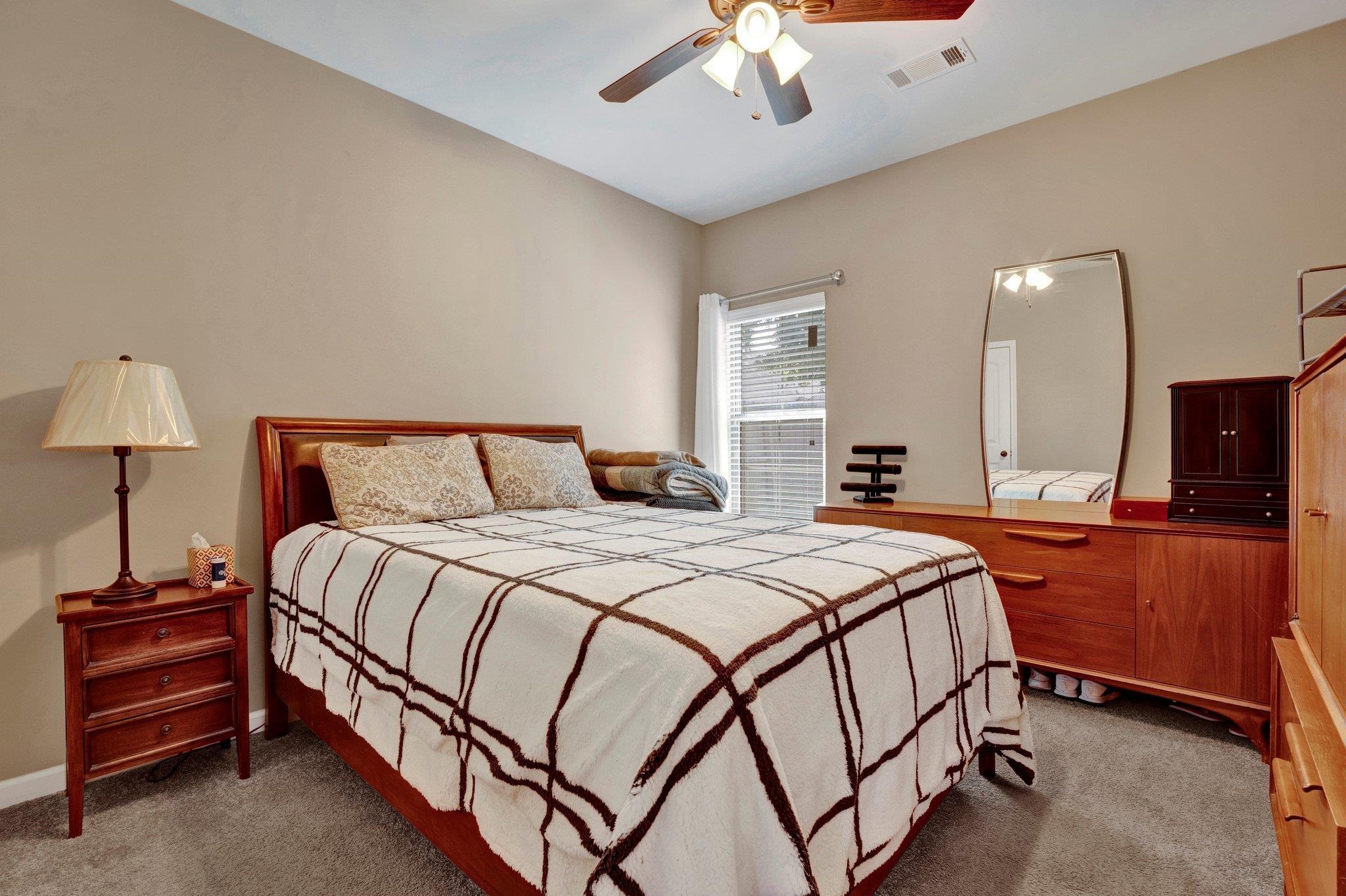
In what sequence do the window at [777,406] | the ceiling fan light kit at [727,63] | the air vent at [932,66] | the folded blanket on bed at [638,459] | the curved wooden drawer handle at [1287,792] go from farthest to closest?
1. the window at [777,406]
2. the folded blanket on bed at [638,459]
3. the air vent at [932,66]
4. the ceiling fan light kit at [727,63]
5. the curved wooden drawer handle at [1287,792]

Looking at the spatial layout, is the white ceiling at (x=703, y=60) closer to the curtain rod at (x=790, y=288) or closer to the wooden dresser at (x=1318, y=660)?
the curtain rod at (x=790, y=288)

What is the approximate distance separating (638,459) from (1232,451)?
246cm

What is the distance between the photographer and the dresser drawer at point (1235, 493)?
214 centimetres

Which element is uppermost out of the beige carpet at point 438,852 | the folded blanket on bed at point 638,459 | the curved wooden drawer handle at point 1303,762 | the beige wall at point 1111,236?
the beige wall at point 1111,236

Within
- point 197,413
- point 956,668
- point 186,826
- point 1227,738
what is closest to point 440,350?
point 197,413

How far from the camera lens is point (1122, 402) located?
2717 mm

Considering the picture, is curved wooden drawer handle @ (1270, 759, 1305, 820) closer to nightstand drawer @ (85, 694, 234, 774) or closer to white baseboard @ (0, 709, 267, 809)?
nightstand drawer @ (85, 694, 234, 774)

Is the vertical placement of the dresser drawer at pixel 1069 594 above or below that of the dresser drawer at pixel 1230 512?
below

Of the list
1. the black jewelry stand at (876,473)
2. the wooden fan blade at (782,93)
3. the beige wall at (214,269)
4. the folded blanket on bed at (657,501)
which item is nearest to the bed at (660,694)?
the beige wall at (214,269)

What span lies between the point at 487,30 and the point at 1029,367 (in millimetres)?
2762

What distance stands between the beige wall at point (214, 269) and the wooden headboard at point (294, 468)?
7 cm

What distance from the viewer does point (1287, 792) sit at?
1.18m

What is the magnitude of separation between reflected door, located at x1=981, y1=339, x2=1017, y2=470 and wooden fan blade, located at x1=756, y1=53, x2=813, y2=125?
1579mm

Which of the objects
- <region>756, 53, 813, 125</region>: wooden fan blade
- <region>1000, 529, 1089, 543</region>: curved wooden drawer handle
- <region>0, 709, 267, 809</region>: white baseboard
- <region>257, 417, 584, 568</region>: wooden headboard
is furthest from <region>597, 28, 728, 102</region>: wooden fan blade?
<region>0, 709, 267, 809</region>: white baseboard
